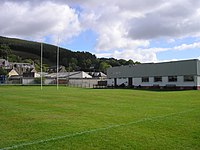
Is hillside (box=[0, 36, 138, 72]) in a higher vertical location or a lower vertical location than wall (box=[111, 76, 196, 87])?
higher

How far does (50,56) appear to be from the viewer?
187 m

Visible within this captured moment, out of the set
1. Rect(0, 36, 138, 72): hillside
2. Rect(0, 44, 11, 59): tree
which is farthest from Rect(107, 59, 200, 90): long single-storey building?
Rect(0, 44, 11, 59): tree

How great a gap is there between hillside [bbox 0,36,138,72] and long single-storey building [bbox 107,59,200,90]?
95.7 m

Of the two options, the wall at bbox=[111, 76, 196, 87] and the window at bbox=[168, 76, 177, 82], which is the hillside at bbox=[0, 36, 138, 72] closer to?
the wall at bbox=[111, 76, 196, 87]

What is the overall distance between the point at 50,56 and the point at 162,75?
443 ft

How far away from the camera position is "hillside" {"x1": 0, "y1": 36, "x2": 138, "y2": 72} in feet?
570

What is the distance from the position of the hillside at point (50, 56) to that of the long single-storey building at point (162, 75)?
314ft

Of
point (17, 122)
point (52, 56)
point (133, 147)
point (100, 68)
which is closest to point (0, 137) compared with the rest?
point (17, 122)

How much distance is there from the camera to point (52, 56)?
187 meters

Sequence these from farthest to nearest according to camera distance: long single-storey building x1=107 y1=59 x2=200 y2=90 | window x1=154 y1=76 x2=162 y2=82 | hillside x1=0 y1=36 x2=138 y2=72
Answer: hillside x1=0 y1=36 x2=138 y2=72
window x1=154 y1=76 x2=162 y2=82
long single-storey building x1=107 y1=59 x2=200 y2=90

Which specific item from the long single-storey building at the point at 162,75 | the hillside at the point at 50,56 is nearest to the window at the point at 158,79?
the long single-storey building at the point at 162,75

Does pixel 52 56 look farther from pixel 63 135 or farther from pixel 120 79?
pixel 63 135

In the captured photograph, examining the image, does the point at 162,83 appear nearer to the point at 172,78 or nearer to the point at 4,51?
the point at 172,78

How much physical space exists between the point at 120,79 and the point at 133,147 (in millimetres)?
66113
